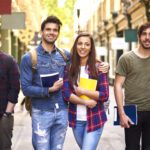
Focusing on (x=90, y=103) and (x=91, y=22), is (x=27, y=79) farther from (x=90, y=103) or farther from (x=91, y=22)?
(x=91, y=22)

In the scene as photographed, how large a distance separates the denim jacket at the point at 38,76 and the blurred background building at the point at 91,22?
60.0 inches

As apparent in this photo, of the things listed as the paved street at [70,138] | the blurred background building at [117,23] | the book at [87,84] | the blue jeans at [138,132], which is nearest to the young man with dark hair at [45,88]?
the book at [87,84]

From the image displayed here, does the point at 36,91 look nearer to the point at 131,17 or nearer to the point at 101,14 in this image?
the point at 131,17

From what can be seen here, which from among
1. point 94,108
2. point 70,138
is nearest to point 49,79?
point 94,108

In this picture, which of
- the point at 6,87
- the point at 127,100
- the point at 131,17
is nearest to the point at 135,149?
the point at 127,100

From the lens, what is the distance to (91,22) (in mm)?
71375

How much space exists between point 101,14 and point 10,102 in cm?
4995

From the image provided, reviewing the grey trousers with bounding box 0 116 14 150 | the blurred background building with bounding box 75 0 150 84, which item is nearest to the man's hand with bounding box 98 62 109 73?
the grey trousers with bounding box 0 116 14 150

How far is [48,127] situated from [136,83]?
1074mm

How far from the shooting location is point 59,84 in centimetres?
579

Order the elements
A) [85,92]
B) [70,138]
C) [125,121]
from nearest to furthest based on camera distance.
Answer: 1. [85,92]
2. [125,121]
3. [70,138]

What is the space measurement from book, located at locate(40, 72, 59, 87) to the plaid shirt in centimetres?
14

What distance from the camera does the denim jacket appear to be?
19.2 ft

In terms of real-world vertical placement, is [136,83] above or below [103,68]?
below
